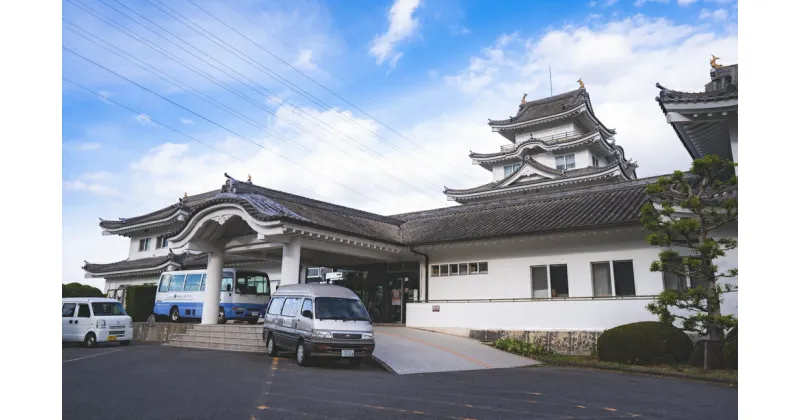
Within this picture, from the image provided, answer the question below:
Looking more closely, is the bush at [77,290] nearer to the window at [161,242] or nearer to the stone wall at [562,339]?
the window at [161,242]

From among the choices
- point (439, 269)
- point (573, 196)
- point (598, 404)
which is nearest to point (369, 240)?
point (439, 269)

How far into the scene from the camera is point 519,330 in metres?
17.4

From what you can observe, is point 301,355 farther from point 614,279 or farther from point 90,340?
point 90,340

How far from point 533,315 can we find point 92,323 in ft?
54.9

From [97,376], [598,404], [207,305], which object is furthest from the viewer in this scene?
→ [207,305]

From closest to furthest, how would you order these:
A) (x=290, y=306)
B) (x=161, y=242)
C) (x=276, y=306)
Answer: (x=290, y=306)
(x=276, y=306)
(x=161, y=242)

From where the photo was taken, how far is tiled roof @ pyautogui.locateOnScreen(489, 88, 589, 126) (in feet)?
128

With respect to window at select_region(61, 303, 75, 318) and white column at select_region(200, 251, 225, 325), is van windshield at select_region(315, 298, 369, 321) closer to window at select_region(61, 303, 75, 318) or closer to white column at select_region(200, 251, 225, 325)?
white column at select_region(200, 251, 225, 325)

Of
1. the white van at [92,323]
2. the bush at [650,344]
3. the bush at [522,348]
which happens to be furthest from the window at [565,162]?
the white van at [92,323]

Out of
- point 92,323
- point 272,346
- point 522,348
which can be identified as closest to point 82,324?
point 92,323

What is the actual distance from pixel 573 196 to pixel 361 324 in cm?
1166

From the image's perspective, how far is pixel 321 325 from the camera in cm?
1283

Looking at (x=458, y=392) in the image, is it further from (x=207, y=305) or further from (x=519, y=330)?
(x=207, y=305)

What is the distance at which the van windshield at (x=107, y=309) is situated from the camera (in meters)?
20.0
